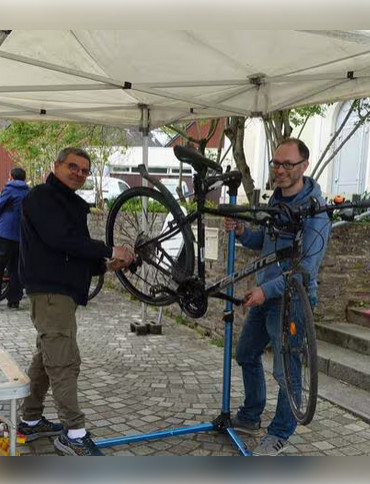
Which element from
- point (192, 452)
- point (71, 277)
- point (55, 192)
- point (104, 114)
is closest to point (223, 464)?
point (192, 452)

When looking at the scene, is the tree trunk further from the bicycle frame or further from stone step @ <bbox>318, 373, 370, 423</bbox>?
the bicycle frame

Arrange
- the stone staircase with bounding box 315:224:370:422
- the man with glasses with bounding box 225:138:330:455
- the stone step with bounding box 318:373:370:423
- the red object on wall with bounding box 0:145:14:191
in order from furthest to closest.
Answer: the red object on wall with bounding box 0:145:14:191 → the stone staircase with bounding box 315:224:370:422 → the stone step with bounding box 318:373:370:423 → the man with glasses with bounding box 225:138:330:455

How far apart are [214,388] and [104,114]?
3247 mm

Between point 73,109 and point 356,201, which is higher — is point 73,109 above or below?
above

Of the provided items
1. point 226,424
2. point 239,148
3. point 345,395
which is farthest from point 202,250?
point 239,148

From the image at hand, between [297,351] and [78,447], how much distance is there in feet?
4.71

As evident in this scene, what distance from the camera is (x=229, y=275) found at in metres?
3.42

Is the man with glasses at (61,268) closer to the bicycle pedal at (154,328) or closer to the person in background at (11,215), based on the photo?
the bicycle pedal at (154,328)

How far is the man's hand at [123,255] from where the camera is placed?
11.0ft

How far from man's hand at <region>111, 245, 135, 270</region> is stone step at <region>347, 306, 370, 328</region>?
10.1 ft

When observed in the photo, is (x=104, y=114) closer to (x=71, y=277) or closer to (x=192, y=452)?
(x=71, y=277)

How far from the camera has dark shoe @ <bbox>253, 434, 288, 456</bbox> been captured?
3344 mm

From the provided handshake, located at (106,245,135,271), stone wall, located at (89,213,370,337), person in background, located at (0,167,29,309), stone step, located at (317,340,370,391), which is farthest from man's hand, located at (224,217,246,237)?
person in background, located at (0,167,29,309)

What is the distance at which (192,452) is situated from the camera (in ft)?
11.6
